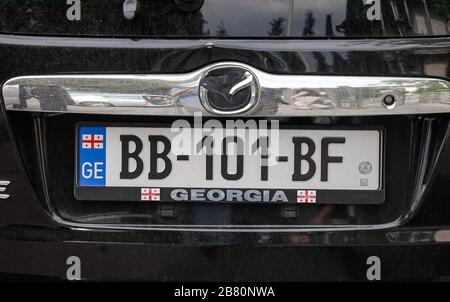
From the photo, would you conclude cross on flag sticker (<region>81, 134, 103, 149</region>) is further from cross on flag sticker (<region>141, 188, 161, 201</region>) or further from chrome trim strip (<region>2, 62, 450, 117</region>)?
cross on flag sticker (<region>141, 188, 161, 201</region>)

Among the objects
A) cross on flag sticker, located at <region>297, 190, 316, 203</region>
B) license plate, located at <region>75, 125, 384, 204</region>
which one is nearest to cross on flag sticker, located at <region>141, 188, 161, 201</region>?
license plate, located at <region>75, 125, 384, 204</region>

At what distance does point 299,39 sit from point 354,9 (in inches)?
7.4

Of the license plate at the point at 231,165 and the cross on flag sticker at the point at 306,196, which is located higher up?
the license plate at the point at 231,165

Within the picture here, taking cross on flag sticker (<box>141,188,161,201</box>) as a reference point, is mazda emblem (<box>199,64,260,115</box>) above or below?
above

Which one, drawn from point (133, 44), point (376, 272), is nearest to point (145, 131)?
point (133, 44)

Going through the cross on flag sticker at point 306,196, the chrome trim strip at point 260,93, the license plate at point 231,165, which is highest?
the chrome trim strip at point 260,93

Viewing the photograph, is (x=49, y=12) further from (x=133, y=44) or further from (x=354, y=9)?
(x=354, y=9)

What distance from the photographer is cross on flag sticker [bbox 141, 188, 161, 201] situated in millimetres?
2479

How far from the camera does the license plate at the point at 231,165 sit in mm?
2434

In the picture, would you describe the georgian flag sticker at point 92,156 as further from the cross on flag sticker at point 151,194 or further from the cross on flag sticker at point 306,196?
the cross on flag sticker at point 306,196

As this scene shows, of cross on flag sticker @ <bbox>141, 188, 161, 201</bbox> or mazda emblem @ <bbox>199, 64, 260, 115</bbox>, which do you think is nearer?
mazda emblem @ <bbox>199, 64, 260, 115</bbox>

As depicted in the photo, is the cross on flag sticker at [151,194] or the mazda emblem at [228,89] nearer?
the mazda emblem at [228,89]

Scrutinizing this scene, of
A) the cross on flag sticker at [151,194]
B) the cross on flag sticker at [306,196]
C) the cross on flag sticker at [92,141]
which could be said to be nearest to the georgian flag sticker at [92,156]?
the cross on flag sticker at [92,141]

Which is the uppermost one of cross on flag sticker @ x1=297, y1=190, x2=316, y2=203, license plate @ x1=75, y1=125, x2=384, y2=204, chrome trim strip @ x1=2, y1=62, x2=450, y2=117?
chrome trim strip @ x1=2, y1=62, x2=450, y2=117
